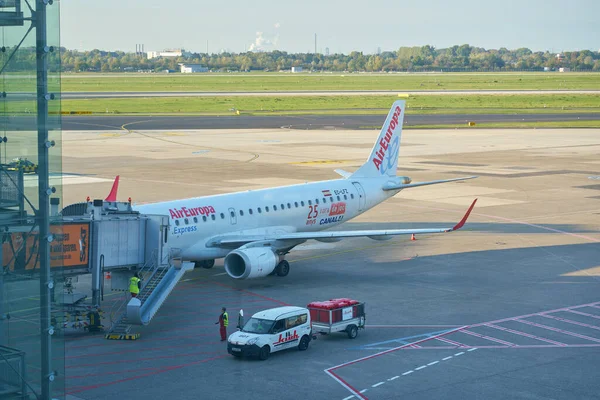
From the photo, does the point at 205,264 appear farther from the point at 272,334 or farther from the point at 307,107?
the point at 307,107

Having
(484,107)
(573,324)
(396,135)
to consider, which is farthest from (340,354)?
(484,107)

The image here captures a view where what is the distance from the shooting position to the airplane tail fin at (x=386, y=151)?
5850 cm

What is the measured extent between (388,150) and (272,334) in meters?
27.6

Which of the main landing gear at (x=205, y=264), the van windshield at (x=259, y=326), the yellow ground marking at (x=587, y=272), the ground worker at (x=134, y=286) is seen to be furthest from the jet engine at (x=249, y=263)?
the yellow ground marking at (x=587, y=272)

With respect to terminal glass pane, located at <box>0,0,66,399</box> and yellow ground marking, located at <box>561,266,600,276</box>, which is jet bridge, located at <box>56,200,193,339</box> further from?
yellow ground marking, located at <box>561,266,600,276</box>

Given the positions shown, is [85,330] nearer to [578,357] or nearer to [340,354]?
[340,354]

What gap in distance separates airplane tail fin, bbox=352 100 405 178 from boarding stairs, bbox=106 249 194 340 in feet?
62.3

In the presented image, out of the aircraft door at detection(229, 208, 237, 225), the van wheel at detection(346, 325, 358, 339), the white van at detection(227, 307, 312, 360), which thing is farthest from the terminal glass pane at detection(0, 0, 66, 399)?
the aircraft door at detection(229, 208, 237, 225)

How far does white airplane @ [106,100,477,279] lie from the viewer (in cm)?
4481

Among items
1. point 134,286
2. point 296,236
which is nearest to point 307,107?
point 296,236

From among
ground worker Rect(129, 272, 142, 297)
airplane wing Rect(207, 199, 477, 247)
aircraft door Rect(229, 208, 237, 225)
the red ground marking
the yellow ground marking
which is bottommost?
the red ground marking

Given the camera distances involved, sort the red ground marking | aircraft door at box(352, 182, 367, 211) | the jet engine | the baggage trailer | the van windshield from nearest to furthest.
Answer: the red ground marking → the van windshield → the baggage trailer → the jet engine → aircraft door at box(352, 182, 367, 211)

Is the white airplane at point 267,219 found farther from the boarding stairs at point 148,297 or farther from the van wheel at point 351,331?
the van wheel at point 351,331

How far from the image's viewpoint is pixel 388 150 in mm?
59594
